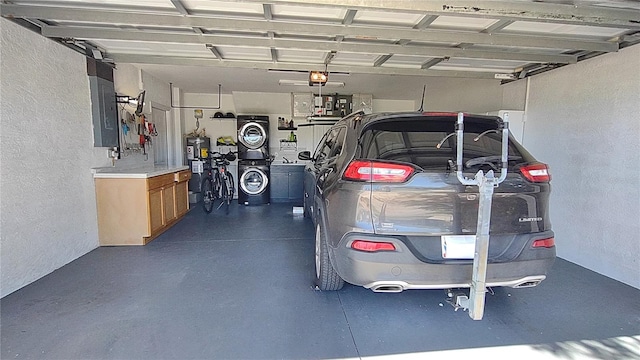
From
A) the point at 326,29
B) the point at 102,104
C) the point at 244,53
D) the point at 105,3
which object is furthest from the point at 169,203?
the point at 326,29

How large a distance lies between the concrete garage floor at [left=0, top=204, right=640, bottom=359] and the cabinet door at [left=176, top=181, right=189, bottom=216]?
1.86m

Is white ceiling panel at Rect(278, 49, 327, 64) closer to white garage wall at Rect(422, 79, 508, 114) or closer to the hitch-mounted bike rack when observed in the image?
the hitch-mounted bike rack

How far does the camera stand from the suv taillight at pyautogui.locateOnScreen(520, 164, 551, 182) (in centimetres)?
209

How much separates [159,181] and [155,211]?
17.1 inches

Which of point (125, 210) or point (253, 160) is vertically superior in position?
point (253, 160)

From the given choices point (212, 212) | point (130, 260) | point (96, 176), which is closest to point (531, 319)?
point (130, 260)

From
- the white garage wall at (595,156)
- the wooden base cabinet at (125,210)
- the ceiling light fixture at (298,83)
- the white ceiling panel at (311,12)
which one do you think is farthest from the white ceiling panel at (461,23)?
the wooden base cabinet at (125,210)

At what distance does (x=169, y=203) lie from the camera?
16.2 feet

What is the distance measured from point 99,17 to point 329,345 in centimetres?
309

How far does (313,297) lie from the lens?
2.73 metres

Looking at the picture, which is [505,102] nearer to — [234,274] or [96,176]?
[234,274]

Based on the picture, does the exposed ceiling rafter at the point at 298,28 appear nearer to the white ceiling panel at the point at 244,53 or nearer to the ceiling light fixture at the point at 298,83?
the white ceiling panel at the point at 244,53

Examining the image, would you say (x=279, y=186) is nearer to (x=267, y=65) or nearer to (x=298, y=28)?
(x=267, y=65)

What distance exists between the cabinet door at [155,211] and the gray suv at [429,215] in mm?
3098
